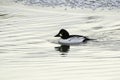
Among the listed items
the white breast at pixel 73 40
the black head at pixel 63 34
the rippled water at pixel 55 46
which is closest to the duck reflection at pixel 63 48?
the rippled water at pixel 55 46

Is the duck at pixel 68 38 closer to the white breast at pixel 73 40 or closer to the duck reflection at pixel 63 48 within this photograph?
the white breast at pixel 73 40

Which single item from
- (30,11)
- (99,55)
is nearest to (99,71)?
(99,55)

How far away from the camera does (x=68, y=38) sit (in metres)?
20.3

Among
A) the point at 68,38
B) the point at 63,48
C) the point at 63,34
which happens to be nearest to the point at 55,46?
the point at 63,48

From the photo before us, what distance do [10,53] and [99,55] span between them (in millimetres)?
2913

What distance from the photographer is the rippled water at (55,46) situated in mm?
13508

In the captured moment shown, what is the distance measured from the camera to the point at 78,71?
1364cm

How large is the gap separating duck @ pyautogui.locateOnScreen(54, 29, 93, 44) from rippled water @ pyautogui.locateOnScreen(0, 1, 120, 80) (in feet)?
1.04

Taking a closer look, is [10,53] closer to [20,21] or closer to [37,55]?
[37,55]

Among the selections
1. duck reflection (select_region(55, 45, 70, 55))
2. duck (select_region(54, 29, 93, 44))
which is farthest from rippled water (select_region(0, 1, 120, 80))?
duck (select_region(54, 29, 93, 44))

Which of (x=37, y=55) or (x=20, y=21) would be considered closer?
(x=37, y=55)

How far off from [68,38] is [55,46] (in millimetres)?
1357

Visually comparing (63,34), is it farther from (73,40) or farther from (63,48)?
(63,48)

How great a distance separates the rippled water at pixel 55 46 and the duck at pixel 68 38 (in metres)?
0.32
